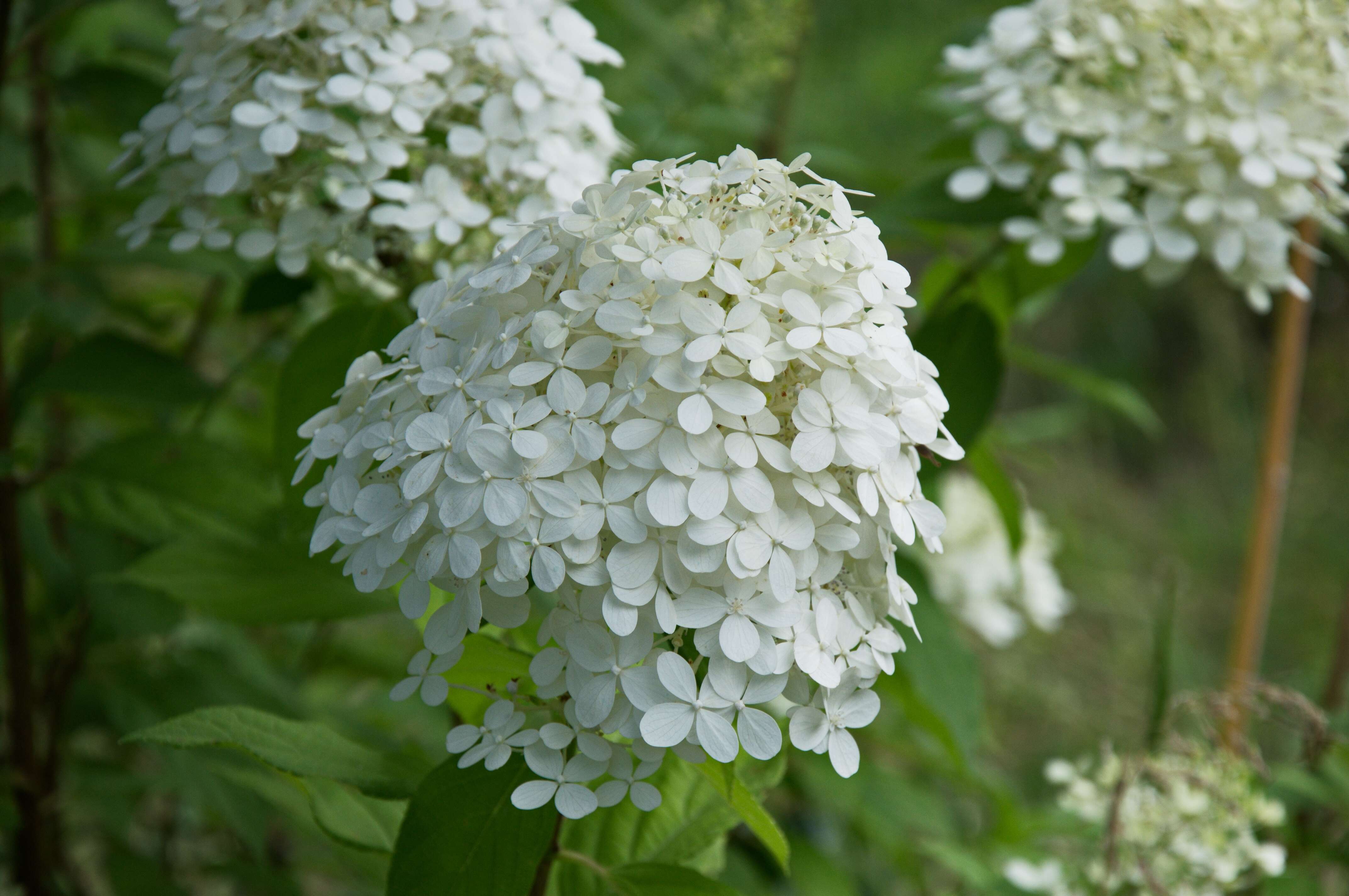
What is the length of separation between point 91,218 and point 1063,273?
1235 millimetres

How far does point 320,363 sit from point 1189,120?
2.65 ft

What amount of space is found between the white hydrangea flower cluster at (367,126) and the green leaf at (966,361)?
385mm

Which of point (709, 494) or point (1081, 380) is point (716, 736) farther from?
point (1081, 380)

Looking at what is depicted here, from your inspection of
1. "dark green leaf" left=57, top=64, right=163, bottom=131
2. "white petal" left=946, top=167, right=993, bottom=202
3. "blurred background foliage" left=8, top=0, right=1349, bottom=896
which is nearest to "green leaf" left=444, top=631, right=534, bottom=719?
"blurred background foliage" left=8, top=0, right=1349, bottom=896

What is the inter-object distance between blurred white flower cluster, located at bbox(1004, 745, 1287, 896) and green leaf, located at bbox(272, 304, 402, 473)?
A: 27.9 inches

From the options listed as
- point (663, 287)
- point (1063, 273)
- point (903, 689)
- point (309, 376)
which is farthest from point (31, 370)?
point (1063, 273)

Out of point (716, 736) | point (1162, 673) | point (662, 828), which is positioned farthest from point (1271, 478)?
point (716, 736)

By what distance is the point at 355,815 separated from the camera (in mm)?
747

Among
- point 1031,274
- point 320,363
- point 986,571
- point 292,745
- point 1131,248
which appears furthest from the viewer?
point 986,571

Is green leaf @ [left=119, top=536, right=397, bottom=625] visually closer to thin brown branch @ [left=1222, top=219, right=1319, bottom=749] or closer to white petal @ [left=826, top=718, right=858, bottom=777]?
white petal @ [left=826, top=718, right=858, bottom=777]

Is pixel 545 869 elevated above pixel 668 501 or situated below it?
below

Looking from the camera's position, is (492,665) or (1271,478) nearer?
(492,665)

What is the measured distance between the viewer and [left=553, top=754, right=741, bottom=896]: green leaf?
71 centimetres

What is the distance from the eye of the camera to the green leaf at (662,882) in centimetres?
62
